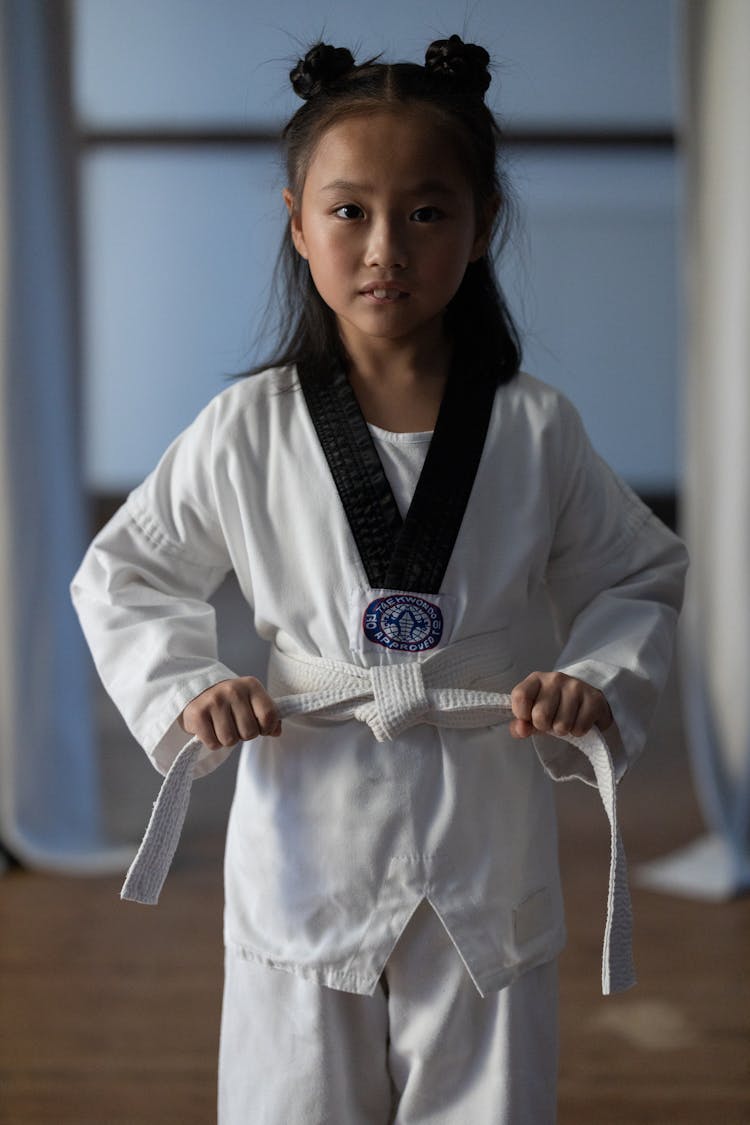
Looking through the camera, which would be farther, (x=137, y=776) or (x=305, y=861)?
(x=137, y=776)

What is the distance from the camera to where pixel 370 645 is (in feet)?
3.92

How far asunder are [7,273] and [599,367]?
250 centimetres

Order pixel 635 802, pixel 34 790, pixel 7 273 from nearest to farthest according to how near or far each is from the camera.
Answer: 1. pixel 7 273
2. pixel 34 790
3. pixel 635 802

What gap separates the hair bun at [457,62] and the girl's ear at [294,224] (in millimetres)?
186

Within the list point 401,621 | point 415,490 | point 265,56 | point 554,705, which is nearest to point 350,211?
point 415,490

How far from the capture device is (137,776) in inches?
131

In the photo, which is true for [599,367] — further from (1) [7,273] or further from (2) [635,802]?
(1) [7,273]

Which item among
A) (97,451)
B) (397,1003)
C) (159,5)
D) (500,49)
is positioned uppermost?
(159,5)

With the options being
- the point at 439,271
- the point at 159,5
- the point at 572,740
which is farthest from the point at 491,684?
the point at 159,5

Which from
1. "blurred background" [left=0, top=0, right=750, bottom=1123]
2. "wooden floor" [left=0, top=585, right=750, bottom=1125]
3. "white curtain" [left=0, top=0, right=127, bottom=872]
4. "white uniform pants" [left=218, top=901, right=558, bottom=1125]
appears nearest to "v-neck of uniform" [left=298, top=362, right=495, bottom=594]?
"blurred background" [left=0, top=0, right=750, bottom=1123]

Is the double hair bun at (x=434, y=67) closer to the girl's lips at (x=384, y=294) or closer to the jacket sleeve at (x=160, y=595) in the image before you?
the girl's lips at (x=384, y=294)

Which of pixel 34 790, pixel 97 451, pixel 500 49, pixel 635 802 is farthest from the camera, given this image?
pixel 97 451

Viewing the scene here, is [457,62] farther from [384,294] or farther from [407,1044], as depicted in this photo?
[407,1044]

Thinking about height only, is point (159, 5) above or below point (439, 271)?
above
